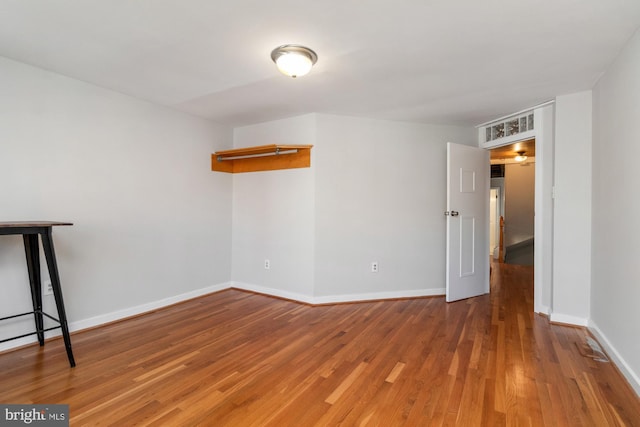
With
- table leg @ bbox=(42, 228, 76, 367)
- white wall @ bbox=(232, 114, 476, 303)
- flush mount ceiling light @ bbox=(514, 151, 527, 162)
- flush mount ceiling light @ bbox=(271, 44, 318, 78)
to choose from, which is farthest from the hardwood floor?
flush mount ceiling light @ bbox=(514, 151, 527, 162)

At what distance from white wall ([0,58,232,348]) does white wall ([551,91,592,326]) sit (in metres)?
3.59

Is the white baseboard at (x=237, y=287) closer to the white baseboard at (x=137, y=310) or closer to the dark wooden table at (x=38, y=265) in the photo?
the white baseboard at (x=137, y=310)

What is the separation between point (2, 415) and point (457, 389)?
2423 mm

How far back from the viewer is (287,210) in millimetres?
3555

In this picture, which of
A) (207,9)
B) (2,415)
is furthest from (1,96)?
(2,415)

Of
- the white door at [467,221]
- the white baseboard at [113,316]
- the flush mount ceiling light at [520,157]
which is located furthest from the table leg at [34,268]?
the flush mount ceiling light at [520,157]

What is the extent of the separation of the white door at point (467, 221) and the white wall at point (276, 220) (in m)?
1.56

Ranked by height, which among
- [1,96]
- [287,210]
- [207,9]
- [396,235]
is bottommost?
[396,235]

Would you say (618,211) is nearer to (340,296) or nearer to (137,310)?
(340,296)

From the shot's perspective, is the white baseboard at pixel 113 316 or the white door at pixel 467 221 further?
the white door at pixel 467 221

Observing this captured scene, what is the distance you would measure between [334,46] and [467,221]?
2612 millimetres

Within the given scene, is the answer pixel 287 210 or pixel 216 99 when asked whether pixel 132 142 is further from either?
pixel 287 210

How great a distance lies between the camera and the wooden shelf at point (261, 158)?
132 inches

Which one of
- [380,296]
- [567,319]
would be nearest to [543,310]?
[567,319]
